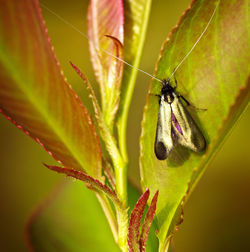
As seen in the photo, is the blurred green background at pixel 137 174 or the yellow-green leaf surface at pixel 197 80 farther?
the blurred green background at pixel 137 174

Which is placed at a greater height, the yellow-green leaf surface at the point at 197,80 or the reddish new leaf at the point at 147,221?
the yellow-green leaf surface at the point at 197,80

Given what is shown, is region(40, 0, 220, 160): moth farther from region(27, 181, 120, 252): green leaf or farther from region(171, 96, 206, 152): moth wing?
region(27, 181, 120, 252): green leaf

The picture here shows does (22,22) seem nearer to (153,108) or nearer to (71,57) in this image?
(153,108)

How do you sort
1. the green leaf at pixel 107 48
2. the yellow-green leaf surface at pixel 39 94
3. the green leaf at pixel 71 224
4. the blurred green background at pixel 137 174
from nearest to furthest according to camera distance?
the yellow-green leaf surface at pixel 39 94 < the green leaf at pixel 107 48 < the green leaf at pixel 71 224 < the blurred green background at pixel 137 174

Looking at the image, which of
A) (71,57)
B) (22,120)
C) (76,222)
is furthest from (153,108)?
(71,57)

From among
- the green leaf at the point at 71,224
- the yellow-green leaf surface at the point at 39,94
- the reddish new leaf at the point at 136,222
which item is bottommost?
the green leaf at the point at 71,224

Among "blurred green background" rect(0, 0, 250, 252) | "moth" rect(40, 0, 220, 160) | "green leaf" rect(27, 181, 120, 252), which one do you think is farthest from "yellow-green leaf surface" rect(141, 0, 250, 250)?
"blurred green background" rect(0, 0, 250, 252)

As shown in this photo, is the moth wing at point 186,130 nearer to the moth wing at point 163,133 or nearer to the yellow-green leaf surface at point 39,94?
the moth wing at point 163,133

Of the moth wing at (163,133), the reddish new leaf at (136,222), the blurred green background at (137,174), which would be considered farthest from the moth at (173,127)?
the blurred green background at (137,174)
